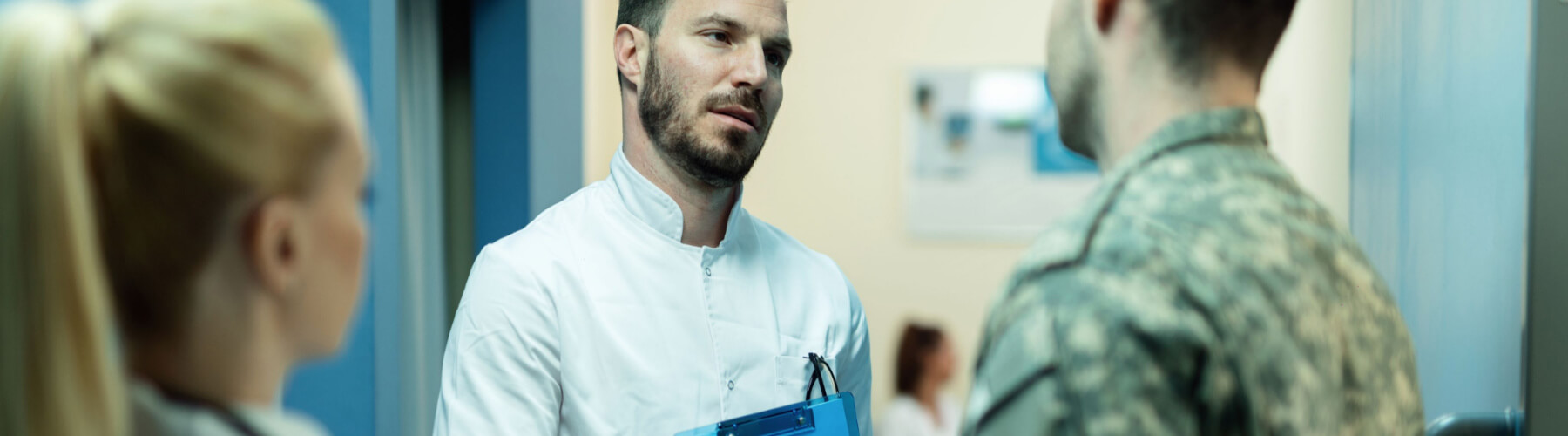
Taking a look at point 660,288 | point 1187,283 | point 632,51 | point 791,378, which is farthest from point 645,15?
point 1187,283

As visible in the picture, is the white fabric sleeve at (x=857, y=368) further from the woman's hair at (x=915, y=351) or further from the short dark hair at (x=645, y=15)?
the woman's hair at (x=915, y=351)

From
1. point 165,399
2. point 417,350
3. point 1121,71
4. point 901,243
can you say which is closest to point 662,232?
point 1121,71

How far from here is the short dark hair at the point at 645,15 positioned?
1.04m

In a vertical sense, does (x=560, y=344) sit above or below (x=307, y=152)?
below

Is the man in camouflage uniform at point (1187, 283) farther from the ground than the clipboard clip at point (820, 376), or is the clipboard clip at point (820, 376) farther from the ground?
the man in camouflage uniform at point (1187, 283)

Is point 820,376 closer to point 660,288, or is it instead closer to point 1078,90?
point 660,288

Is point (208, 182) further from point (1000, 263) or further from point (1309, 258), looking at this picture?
point (1000, 263)

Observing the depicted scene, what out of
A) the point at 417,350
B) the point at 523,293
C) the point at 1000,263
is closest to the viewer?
the point at 523,293

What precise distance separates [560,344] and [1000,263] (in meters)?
2.20

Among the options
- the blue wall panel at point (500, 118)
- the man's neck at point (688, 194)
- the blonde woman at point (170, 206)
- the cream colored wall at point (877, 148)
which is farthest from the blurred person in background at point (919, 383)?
the blonde woman at point (170, 206)

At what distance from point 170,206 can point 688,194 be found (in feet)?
2.22

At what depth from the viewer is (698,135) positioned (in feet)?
3.27

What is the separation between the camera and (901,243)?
119 inches

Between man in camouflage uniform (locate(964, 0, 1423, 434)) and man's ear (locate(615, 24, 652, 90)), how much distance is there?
550 mm
